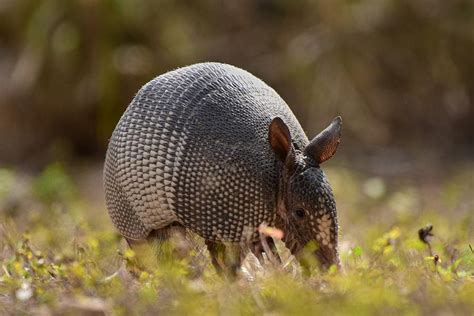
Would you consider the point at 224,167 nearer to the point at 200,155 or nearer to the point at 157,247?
the point at 200,155

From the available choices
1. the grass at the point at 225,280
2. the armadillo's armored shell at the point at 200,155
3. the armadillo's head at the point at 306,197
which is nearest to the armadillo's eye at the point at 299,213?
the armadillo's head at the point at 306,197

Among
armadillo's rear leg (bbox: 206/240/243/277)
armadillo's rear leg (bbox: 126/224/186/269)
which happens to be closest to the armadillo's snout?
armadillo's rear leg (bbox: 206/240/243/277)

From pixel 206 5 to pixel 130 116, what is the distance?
12.1 m

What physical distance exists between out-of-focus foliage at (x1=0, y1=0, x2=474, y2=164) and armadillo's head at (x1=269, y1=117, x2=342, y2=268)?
36.5 feet

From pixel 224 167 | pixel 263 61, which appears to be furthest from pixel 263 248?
pixel 263 61

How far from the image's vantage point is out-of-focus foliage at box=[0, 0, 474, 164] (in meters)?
17.3

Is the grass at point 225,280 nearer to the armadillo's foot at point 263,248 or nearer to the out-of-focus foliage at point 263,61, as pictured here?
the armadillo's foot at point 263,248

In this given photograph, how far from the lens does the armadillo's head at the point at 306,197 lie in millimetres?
5840

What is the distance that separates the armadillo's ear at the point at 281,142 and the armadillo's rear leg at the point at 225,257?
663 mm

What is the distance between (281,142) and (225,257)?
36.3 inches

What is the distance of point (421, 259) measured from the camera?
6355 millimetres

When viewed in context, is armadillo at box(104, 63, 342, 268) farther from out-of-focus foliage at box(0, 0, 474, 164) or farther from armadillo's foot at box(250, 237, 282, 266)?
out-of-focus foliage at box(0, 0, 474, 164)

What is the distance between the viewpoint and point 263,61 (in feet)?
58.9

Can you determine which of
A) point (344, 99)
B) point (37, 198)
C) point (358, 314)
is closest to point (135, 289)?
point (358, 314)
